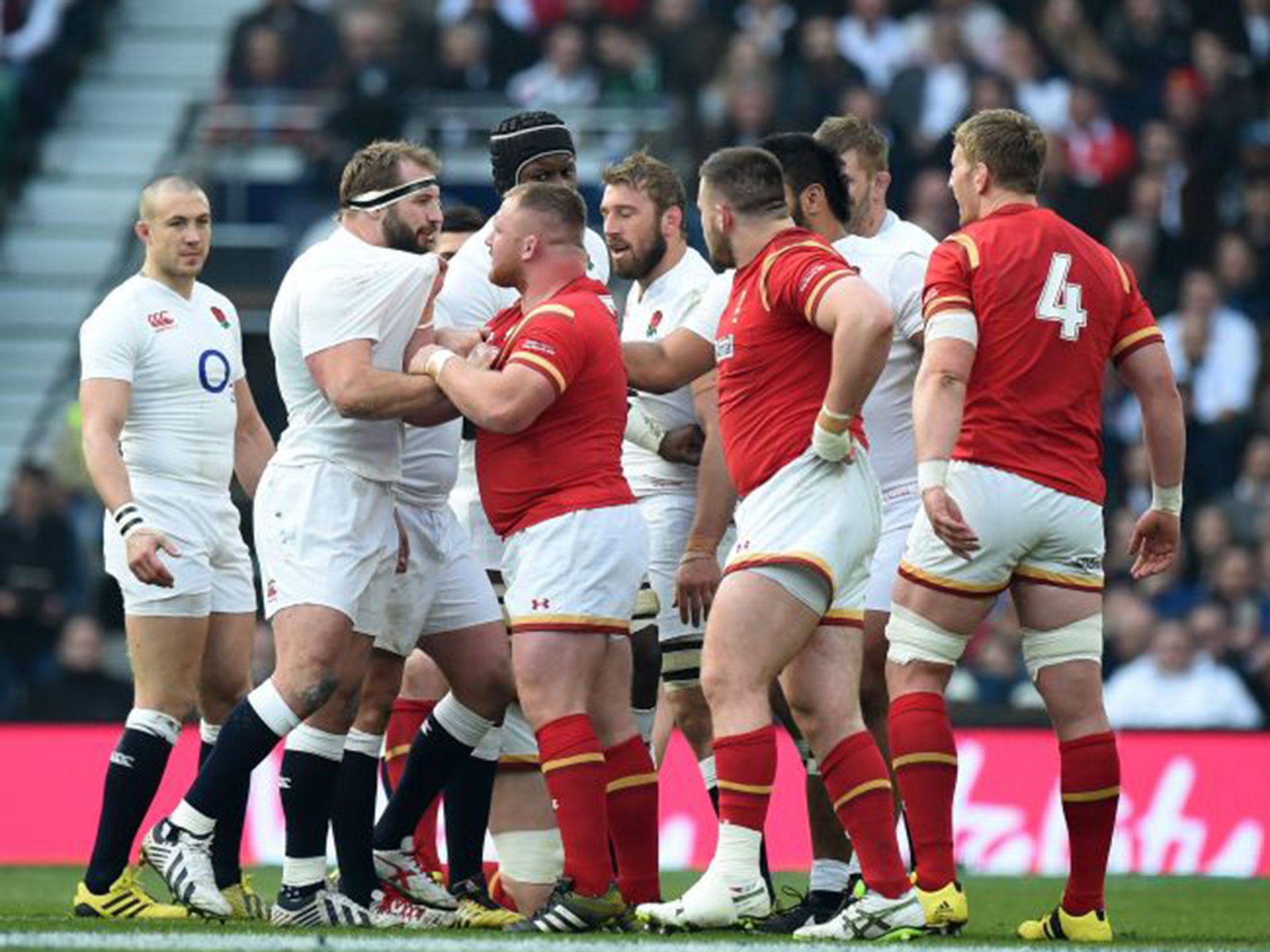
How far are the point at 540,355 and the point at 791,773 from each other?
5.75 metres

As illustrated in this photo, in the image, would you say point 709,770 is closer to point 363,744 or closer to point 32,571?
point 363,744

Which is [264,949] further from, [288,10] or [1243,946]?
[288,10]

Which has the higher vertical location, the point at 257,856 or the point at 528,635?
the point at 528,635

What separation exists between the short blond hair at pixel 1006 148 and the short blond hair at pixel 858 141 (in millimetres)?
1070

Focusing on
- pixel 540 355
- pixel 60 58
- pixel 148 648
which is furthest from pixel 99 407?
pixel 60 58

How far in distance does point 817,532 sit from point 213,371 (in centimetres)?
268

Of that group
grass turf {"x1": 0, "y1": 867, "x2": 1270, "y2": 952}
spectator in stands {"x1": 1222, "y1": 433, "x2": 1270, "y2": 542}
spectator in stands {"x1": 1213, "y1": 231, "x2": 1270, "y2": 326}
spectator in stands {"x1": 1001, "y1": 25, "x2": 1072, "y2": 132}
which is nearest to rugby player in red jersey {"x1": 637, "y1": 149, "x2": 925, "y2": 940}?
grass turf {"x1": 0, "y1": 867, "x2": 1270, "y2": 952}

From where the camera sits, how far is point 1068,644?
348 inches

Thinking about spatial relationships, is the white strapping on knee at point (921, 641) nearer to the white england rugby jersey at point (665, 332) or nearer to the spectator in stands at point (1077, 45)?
the white england rugby jersey at point (665, 332)

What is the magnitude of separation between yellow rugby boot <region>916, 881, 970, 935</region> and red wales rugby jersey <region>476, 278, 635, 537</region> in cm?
162

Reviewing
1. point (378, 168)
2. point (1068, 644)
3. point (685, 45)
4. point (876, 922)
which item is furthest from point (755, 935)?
point (685, 45)

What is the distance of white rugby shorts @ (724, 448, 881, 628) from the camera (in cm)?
856

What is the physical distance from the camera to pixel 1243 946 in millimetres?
8758

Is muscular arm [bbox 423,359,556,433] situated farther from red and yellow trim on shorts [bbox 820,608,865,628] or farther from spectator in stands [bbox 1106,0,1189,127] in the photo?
spectator in stands [bbox 1106,0,1189,127]
